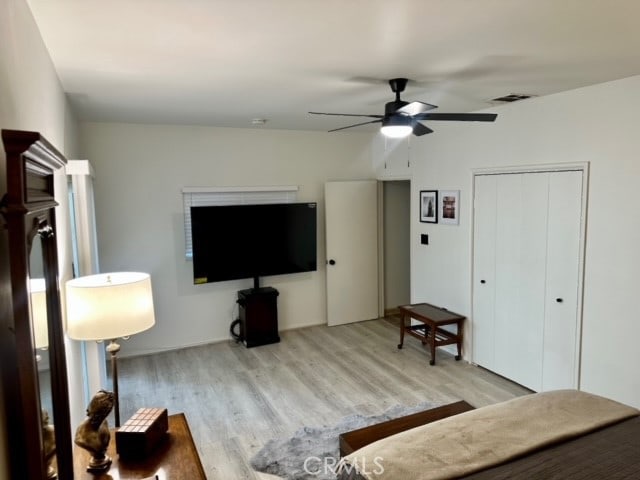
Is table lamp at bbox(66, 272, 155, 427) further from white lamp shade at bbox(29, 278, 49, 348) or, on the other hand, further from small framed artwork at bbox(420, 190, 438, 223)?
small framed artwork at bbox(420, 190, 438, 223)

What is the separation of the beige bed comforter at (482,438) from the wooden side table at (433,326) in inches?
83.6

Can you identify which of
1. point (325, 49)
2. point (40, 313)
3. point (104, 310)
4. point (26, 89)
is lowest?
point (104, 310)

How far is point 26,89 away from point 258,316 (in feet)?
12.5

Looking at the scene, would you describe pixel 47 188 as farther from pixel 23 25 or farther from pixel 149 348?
pixel 149 348

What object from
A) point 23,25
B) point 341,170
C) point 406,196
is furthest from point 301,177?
point 23,25

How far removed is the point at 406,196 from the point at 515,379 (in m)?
3.07

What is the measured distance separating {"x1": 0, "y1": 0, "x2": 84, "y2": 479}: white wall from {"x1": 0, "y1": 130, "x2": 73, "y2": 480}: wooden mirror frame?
0.19 feet

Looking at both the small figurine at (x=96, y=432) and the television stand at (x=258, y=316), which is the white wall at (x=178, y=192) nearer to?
the television stand at (x=258, y=316)

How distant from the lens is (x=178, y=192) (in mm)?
4977

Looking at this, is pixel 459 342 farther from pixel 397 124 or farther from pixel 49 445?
pixel 49 445

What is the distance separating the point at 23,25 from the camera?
1.67m

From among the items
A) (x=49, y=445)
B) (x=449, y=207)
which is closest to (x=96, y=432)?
(x=49, y=445)

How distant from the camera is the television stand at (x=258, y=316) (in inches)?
201

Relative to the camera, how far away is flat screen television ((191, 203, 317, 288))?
4.88 metres
